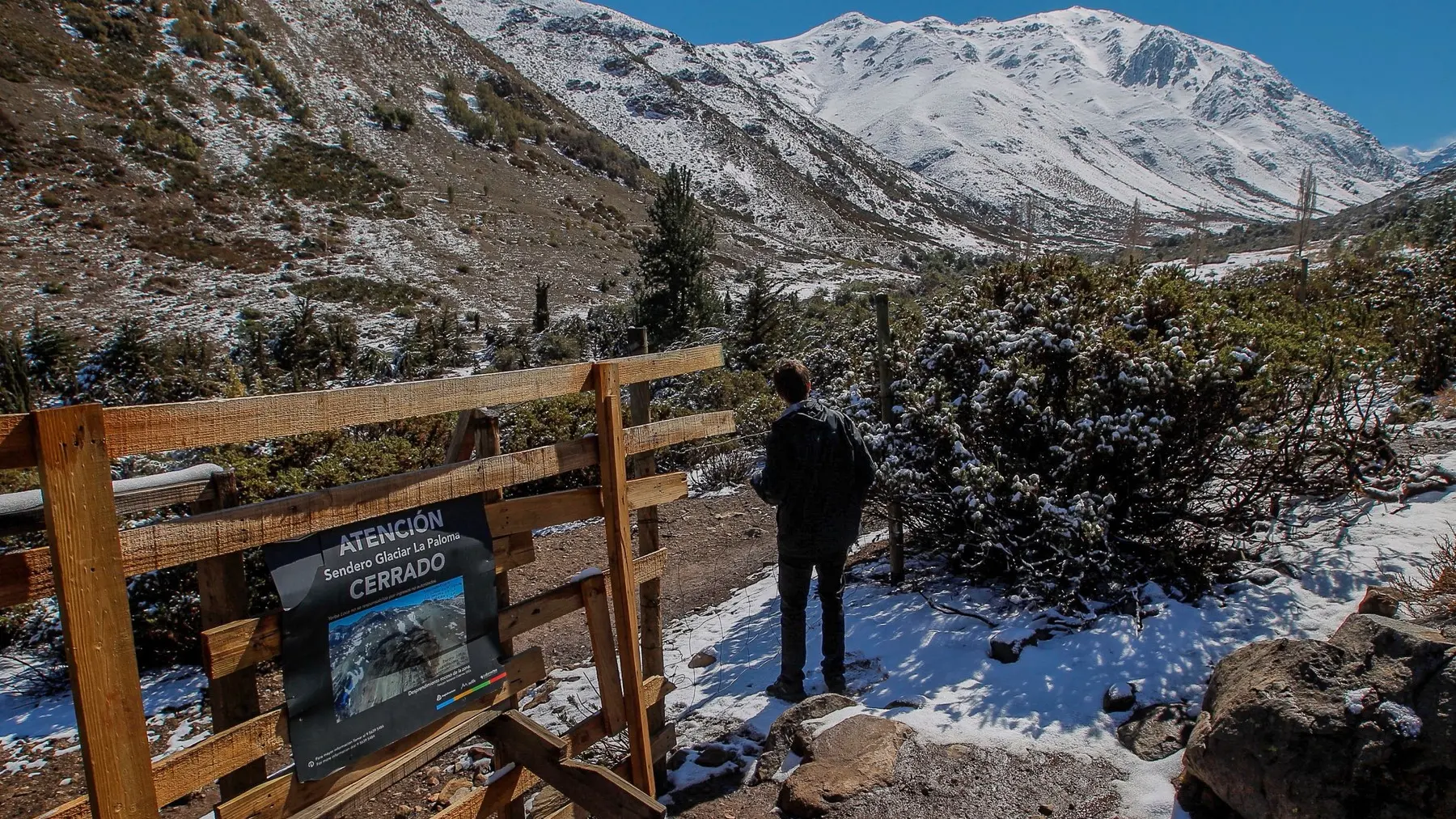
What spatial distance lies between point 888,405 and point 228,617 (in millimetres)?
4180

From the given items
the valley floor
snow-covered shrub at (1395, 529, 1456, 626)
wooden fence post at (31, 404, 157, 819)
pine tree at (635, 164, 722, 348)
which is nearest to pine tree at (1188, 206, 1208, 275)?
pine tree at (635, 164, 722, 348)

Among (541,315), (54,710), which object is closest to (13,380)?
(54,710)

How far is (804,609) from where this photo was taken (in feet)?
13.9

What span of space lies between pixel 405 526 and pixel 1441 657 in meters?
3.29

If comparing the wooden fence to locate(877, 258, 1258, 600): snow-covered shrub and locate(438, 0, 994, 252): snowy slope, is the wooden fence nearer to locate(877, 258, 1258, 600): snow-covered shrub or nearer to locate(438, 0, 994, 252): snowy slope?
locate(877, 258, 1258, 600): snow-covered shrub

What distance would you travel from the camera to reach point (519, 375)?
282 cm

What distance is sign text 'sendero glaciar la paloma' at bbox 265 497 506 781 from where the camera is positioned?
2.18 meters

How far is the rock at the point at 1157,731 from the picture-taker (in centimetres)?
333

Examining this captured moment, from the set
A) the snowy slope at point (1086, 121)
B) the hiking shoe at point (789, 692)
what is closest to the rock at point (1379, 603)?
the hiking shoe at point (789, 692)

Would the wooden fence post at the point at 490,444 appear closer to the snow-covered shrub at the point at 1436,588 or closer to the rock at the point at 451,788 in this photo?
the rock at the point at 451,788

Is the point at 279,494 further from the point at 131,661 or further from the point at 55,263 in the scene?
the point at 55,263

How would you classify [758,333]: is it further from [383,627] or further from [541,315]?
[383,627]

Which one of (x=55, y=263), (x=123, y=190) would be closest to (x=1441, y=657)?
(x=55, y=263)

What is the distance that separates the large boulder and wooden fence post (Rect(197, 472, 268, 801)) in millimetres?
3132
